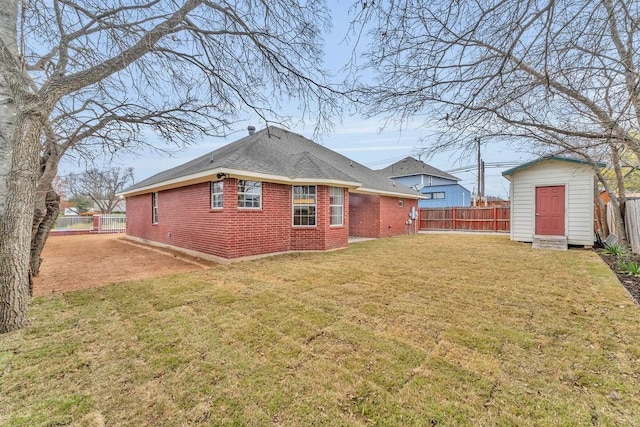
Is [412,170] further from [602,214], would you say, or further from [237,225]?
[237,225]

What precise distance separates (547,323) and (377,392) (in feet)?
9.65

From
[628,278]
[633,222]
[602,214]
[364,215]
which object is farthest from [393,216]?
[628,278]

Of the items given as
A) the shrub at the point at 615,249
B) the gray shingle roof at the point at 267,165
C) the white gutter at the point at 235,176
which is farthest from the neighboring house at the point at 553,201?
the white gutter at the point at 235,176

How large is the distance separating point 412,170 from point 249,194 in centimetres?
2409

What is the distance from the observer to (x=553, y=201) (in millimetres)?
10945

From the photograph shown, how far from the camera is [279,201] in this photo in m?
9.37

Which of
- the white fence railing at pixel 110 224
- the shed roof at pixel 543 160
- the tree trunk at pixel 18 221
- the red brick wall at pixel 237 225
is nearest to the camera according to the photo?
the tree trunk at pixel 18 221

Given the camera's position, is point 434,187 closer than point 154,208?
No

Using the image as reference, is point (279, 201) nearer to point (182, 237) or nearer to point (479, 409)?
point (182, 237)

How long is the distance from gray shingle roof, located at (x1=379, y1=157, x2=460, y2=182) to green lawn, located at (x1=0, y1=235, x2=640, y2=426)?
79.5 ft

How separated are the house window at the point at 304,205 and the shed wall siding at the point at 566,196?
9.07 m

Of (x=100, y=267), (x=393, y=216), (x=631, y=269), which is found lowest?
(x=100, y=267)

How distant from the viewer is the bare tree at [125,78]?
3434mm

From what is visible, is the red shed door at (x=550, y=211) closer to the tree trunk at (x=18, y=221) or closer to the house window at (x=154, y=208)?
the tree trunk at (x=18, y=221)
